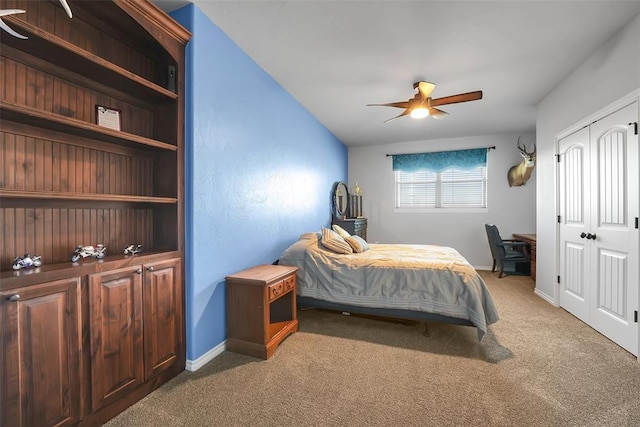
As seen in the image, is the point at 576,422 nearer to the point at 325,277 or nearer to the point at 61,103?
the point at 325,277

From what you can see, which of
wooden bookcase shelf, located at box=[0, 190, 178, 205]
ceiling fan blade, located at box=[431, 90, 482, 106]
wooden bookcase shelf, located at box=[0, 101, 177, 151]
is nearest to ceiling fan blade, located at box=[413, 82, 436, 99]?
ceiling fan blade, located at box=[431, 90, 482, 106]

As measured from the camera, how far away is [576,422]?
1.50 m

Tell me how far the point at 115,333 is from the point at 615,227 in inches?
153

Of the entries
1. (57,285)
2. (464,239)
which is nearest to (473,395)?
(57,285)

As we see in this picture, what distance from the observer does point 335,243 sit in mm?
3084

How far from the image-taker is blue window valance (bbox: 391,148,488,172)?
5.29 meters

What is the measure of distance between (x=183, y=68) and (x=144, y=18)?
0.34 meters

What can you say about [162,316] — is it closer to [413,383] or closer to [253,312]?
[253,312]

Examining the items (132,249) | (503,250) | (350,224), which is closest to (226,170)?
(132,249)

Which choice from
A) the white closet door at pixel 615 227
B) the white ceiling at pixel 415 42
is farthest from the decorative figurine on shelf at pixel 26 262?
the white closet door at pixel 615 227

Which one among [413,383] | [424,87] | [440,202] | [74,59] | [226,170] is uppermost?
[424,87]

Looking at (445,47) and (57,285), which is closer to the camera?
(57,285)

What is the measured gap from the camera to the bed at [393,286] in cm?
239

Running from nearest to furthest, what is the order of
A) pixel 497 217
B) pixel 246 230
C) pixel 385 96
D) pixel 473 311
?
pixel 473 311 → pixel 246 230 → pixel 385 96 → pixel 497 217
